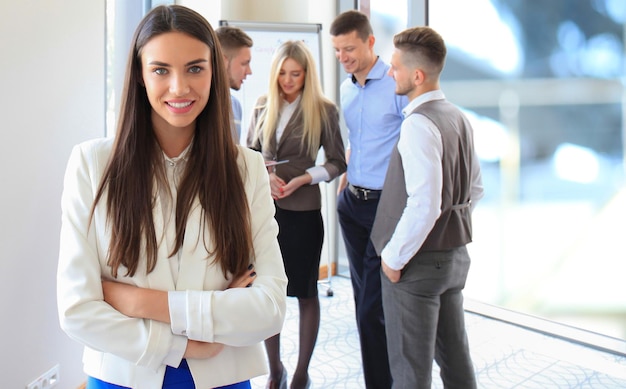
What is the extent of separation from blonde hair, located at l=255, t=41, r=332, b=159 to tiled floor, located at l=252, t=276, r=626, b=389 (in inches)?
47.8

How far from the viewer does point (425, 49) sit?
2.22m

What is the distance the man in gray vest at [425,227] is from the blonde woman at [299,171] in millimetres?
579

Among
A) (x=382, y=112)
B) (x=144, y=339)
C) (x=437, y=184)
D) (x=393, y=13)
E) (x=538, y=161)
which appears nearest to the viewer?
(x=144, y=339)

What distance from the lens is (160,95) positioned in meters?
1.29

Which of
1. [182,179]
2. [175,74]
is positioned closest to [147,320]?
[182,179]

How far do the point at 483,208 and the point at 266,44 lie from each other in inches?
76.8

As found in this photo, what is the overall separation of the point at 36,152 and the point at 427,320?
59.2 inches

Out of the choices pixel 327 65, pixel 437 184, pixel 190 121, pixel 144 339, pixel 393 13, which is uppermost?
pixel 393 13

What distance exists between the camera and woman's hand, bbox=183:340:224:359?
123cm

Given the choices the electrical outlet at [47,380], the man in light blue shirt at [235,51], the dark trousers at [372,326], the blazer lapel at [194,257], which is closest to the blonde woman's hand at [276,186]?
the man in light blue shirt at [235,51]

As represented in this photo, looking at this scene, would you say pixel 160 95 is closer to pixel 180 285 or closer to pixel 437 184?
pixel 180 285

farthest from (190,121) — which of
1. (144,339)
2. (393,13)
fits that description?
(393,13)

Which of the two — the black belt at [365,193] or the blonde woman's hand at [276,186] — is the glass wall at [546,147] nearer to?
the black belt at [365,193]

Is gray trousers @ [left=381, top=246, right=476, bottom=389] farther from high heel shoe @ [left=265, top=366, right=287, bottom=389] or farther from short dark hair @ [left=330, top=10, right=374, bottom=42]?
short dark hair @ [left=330, top=10, right=374, bottom=42]
